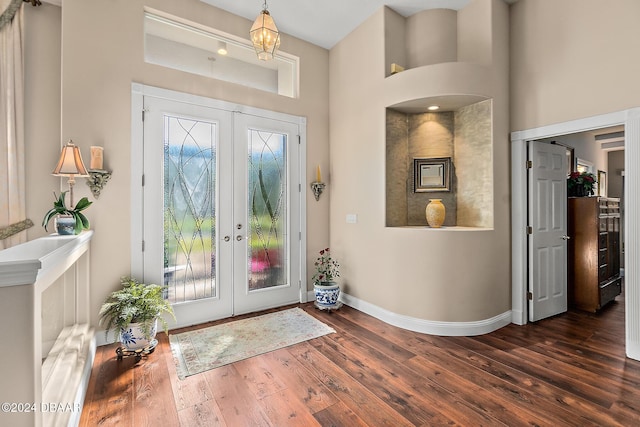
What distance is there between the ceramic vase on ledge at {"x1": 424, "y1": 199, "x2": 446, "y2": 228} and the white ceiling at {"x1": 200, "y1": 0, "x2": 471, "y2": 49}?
234 centimetres

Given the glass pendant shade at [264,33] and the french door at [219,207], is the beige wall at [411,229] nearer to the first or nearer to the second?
the french door at [219,207]

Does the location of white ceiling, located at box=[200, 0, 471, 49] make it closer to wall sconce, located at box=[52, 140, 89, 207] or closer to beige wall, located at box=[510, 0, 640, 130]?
beige wall, located at box=[510, 0, 640, 130]

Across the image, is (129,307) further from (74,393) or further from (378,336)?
(378,336)

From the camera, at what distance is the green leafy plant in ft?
8.35

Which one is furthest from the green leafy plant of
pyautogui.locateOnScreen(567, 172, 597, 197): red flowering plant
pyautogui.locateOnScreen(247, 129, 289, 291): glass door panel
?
pyautogui.locateOnScreen(567, 172, 597, 197): red flowering plant

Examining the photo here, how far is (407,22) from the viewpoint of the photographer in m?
3.82

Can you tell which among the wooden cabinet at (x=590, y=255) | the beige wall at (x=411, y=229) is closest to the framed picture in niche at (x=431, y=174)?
the beige wall at (x=411, y=229)

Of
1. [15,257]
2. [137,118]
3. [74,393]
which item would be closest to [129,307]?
[74,393]

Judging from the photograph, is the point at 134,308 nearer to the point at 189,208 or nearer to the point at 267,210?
the point at 189,208

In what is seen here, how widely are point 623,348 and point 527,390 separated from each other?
4.75ft

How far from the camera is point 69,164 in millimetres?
2391

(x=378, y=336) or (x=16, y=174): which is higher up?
(x=16, y=174)

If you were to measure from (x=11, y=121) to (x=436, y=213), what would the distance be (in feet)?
14.0

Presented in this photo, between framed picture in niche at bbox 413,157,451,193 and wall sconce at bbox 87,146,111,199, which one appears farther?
framed picture in niche at bbox 413,157,451,193
